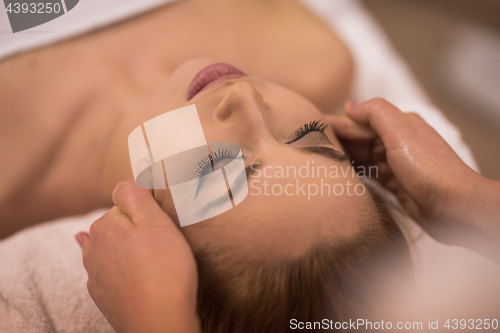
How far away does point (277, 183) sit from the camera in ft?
1.73

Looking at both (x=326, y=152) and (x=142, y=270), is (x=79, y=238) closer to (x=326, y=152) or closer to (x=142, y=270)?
(x=142, y=270)

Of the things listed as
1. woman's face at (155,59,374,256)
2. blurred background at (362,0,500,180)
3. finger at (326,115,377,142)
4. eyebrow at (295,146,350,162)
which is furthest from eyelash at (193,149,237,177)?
blurred background at (362,0,500,180)

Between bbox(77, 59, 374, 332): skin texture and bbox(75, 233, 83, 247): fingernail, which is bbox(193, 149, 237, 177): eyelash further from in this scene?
bbox(75, 233, 83, 247): fingernail

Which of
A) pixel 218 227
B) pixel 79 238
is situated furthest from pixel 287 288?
pixel 79 238

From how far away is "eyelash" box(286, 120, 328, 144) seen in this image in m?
0.62

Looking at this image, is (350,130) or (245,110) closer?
(245,110)

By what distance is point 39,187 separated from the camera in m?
0.85

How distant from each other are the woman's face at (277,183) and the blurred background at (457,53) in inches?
36.5

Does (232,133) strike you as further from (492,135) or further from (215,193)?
(492,135)

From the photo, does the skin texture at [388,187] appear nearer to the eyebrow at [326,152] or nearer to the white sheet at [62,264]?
the white sheet at [62,264]

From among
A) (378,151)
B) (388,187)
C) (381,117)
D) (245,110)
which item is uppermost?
(245,110)

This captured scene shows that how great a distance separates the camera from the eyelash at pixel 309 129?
62cm

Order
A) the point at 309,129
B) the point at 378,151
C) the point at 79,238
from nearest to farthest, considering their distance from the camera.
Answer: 1. the point at 309,129
2. the point at 79,238
3. the point at 378,151

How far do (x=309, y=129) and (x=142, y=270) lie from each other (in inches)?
16.4
